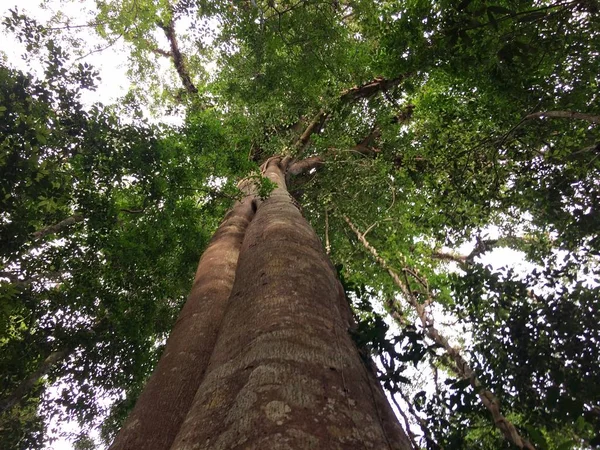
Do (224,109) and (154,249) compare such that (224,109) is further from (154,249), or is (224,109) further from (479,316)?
(479,316)

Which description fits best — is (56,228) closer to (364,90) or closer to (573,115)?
(364,90)

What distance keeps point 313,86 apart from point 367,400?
614 centimetres

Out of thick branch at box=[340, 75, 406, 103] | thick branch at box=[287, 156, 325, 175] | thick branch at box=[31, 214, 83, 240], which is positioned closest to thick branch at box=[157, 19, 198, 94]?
thick branch at box=[287, 156, 325, 175]

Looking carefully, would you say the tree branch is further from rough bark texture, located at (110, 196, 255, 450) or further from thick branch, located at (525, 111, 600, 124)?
thick branch, located at (525, 111, 600, 124)

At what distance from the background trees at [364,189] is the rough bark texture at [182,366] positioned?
1.16 m

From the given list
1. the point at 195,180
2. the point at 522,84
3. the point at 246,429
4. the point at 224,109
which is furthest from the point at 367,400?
the point at 224,109

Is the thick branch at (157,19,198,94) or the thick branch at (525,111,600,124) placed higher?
the thick branch at (157,19,198,94)

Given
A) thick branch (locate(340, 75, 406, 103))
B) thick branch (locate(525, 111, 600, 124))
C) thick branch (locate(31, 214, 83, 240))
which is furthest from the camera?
thick branch (locate(340, 75, 406, 103))

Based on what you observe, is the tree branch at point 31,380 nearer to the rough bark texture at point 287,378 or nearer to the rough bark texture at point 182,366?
the rough bark texture at point 182,366

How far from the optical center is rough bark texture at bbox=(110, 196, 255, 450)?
2.18 m

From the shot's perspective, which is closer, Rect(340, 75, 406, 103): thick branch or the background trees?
the background trees

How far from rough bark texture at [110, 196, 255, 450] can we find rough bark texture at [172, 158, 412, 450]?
1.65 feet

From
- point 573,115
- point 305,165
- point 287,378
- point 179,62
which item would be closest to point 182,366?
point 287,378

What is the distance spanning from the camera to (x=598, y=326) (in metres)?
3.09
